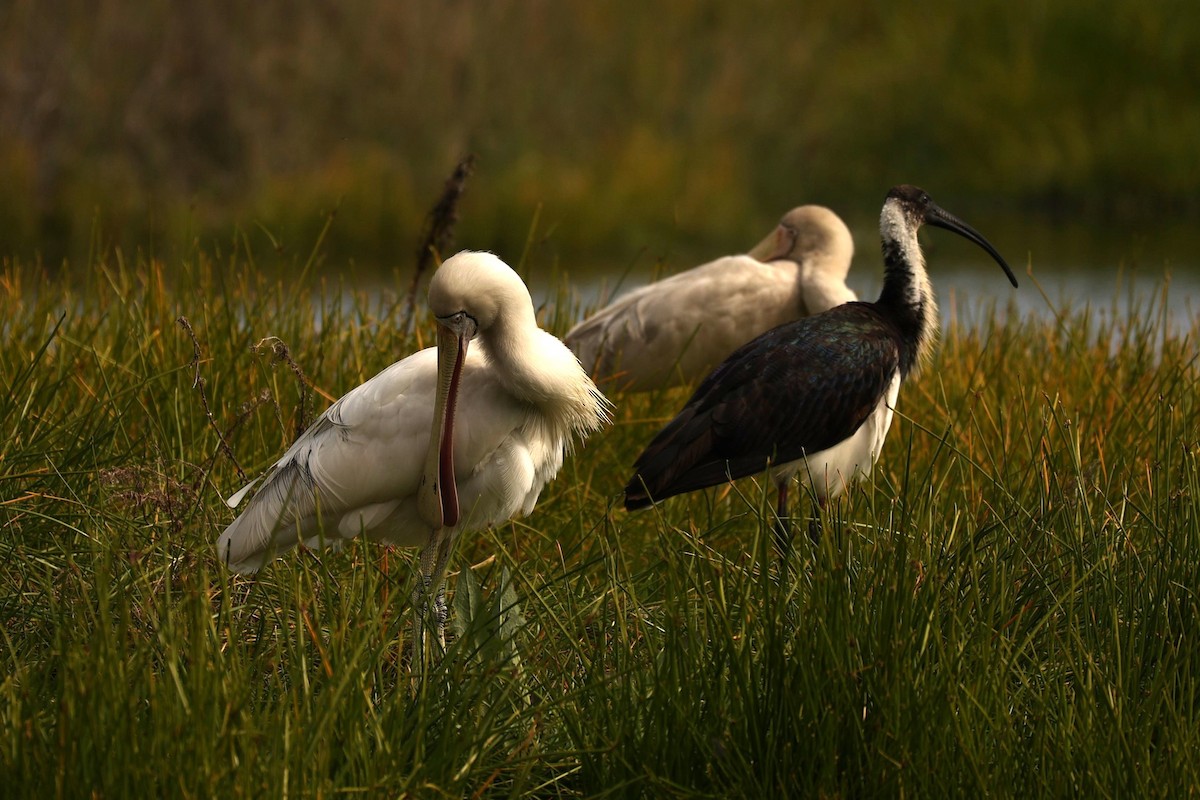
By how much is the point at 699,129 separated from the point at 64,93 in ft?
20.3

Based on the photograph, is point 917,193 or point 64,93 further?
point 64,93

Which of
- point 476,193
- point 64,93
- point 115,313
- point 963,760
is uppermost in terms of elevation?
point 963,760

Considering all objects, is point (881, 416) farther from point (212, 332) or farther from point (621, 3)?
point (621, 3)

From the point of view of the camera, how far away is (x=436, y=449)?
10.3ft

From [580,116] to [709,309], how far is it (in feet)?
34.7

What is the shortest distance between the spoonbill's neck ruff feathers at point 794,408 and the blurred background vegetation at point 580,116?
7932mm

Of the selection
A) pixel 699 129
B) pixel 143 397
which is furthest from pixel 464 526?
pixel 699 129

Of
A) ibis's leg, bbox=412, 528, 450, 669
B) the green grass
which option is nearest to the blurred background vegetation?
ibis's leg, bbox=412, 528, 450, 669

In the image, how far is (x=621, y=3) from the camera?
17391 millimetres

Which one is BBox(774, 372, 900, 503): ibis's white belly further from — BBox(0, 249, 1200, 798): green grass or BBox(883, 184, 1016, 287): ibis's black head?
BBox(0, 249, 1200, 798): green grass

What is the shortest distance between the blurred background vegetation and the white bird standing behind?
635 cm

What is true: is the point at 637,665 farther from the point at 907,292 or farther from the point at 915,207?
the point at 915,207

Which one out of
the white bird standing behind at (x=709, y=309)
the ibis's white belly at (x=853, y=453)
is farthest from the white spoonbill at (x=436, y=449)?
the white bird standing behind at (x=709, y=309)

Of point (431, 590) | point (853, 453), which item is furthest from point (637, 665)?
point (853, 453)
